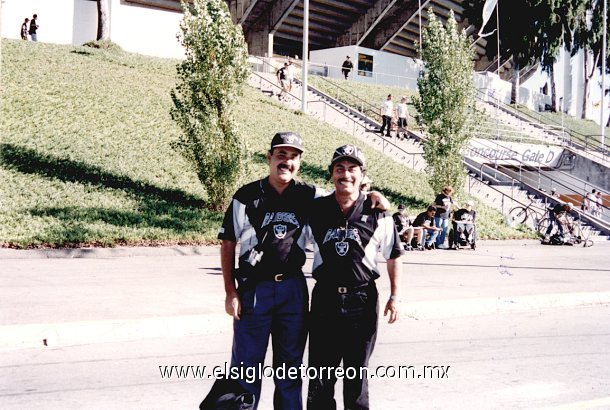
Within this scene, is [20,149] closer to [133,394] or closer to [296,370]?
[133,394]

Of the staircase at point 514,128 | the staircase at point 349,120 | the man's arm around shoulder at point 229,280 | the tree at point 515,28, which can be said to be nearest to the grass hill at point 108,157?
the staircase at point 349,120

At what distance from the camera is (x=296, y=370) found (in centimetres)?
400

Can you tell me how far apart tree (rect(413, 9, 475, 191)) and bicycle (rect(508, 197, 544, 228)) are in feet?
9.67

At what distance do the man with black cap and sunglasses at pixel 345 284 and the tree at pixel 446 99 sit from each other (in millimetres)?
18053

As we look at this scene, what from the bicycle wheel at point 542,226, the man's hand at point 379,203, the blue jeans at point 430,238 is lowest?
the blue jeans at point 430,238

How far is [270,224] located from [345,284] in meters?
0.61

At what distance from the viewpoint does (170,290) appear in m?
9.14

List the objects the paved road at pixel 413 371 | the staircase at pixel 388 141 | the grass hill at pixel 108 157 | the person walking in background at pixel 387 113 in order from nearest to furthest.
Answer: the paved road at pixel 413 371
the grass hill at pixel 108 157
the staircase at pixel 388 141
the person walking in background at pixel 387 113

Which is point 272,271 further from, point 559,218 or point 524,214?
point 524,214

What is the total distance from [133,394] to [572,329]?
5.41 metres

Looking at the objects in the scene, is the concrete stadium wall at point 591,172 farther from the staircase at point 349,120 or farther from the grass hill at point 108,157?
the grass hill at point 108,157

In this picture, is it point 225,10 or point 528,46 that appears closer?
point 225,10

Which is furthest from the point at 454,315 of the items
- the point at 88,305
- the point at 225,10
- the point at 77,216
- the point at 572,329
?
the point at 225,10

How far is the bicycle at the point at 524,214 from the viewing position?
75.3 feet
